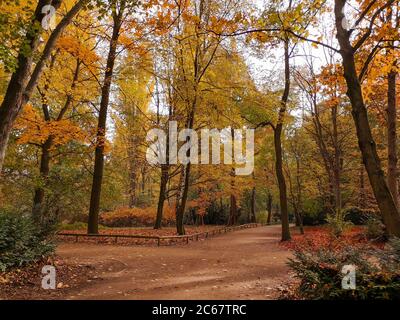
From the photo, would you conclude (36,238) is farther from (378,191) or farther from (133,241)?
(378,191)

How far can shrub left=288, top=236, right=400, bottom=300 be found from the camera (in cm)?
483

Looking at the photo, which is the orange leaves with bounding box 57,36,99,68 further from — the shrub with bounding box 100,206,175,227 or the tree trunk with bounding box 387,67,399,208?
the shrub with bounding box 100,206,175,227

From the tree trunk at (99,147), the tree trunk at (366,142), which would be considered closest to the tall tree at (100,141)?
the tree trunk at (99,147)

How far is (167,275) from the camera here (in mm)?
8828

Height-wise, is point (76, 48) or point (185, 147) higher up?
point (76, 48)

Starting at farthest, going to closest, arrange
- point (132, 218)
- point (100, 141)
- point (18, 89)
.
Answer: point (132, 218) < point (100, 141) < point (18, 89)

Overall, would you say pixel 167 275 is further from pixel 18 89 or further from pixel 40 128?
pixel 40 128

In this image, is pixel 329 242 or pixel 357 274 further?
pixel 329 242

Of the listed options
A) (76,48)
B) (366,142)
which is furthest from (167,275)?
(76,48)

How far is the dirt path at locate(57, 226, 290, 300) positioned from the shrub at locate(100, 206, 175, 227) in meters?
19.9

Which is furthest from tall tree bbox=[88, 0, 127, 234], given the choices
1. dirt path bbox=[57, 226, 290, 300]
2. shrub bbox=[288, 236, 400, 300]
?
shrub bbox=[288, 236, 400, 300]

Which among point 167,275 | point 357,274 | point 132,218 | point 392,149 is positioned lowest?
point 167,275

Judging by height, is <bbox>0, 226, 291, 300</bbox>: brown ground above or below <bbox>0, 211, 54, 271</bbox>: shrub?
below

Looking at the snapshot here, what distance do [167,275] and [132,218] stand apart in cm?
2522
